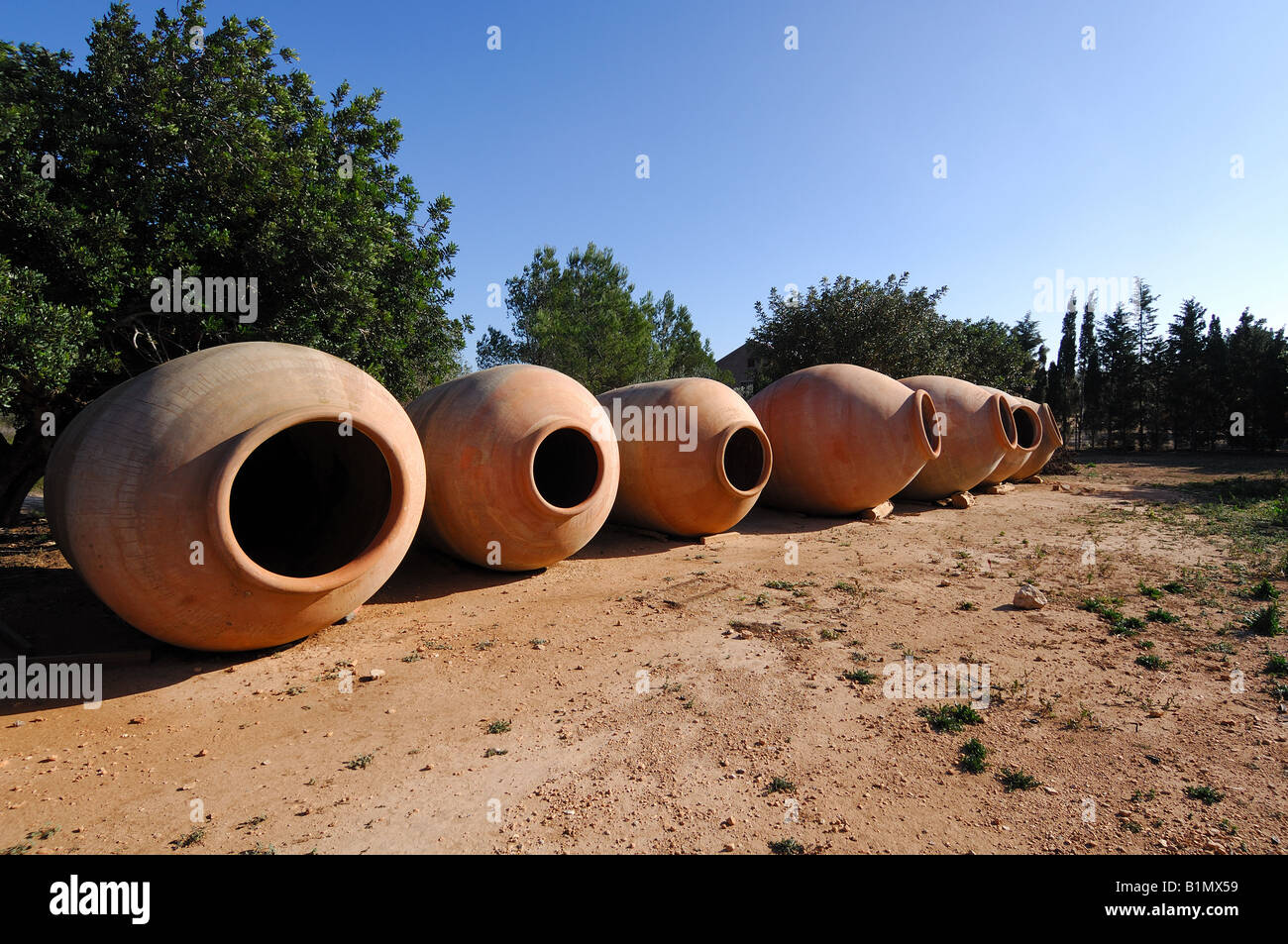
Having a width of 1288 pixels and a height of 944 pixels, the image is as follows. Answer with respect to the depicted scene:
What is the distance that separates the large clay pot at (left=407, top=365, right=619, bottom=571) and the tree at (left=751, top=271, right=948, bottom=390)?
15.5 meters

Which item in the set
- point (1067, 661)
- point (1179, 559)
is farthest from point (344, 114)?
point (1179, 559)

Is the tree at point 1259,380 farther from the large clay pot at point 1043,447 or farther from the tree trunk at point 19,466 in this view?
the tree trunk at point 19,466

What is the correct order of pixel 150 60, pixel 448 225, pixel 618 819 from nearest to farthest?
pixel 618 819, pixel 150 60, pixel 448 225

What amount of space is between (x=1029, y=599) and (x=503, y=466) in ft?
16.7

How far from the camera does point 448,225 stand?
9102mm

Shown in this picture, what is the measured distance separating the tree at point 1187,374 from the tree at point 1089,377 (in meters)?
3.27

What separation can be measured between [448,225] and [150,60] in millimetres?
3565

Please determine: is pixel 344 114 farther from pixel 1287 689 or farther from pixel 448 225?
pixel 1287 689

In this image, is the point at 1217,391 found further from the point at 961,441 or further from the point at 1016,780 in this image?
the point at 1016,780

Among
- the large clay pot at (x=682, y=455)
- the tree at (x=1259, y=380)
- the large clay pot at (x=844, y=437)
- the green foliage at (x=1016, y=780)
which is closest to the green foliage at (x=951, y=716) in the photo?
the green foliage at (x=1016, y=780)

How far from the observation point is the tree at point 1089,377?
30.2 m

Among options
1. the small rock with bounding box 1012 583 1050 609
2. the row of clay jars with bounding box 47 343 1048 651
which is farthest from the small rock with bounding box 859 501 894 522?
the small rock with bounding box 1012 583 1050 609

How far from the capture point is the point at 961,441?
11.5 meters

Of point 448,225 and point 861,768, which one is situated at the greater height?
point 448,225
